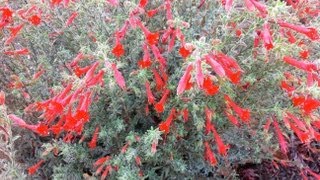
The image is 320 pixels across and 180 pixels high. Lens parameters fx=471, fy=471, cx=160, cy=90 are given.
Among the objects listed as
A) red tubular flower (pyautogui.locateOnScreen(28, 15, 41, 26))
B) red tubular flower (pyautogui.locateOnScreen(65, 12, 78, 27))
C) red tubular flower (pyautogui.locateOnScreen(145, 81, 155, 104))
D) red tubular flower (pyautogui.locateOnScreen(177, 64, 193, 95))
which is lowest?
red tubular flower (pyautogui.locateOnScreen(145, 81, 155, 104))

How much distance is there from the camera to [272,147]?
323 cm

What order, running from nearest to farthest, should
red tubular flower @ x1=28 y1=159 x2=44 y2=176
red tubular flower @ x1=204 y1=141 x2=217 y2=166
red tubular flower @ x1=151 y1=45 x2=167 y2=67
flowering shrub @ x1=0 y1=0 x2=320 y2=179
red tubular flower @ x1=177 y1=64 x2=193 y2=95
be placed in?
red tubular flower @ x1=177 y1=64 x2=193 y2=95 < flowering shrub @ x1=0 y1=0 x2=320 y2=179 < red tubular flower @ x1=151 y1=45 x2=167 y2=67 < red tubular flower @ x1=204 y1=141 x2=217 y2=166 < red tubular flower @ x1=28 y1=159 x2=44 y2=176

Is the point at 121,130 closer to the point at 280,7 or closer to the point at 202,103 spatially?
the point at 202,103

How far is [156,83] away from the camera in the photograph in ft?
8.90

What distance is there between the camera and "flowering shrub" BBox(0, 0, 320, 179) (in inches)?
98.3

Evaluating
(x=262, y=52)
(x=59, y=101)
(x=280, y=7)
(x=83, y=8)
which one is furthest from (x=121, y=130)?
(x=280, y=7)

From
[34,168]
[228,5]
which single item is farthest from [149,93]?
[34,168]

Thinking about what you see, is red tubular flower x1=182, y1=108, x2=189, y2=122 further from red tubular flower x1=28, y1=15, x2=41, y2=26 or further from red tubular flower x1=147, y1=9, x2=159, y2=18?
red tubular flower x1=28, y1=15, x2=41, y2=26

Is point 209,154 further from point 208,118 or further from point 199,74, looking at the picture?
point 199,74

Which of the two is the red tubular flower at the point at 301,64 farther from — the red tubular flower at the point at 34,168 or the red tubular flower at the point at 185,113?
the red tubular flower at the point at 34,168

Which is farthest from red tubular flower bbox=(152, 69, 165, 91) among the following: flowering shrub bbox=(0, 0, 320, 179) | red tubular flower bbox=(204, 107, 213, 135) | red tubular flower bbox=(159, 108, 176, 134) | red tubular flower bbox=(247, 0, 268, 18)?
red tubular flower bbox=(247, 0, 268, 18)

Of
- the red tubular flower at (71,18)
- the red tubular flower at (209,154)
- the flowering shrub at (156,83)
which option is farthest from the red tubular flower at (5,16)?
the red tubular flower at (209,154)


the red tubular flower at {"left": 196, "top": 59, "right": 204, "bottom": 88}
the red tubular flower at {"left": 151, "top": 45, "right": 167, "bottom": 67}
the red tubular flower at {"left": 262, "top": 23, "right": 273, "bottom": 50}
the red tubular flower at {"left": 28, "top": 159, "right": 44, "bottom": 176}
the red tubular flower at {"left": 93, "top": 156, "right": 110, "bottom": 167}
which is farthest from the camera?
the red tubular flower at {"left": 28, "top": 159, "right": 44, "bottom": 176}

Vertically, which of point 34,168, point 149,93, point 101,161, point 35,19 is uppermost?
point 35,19
